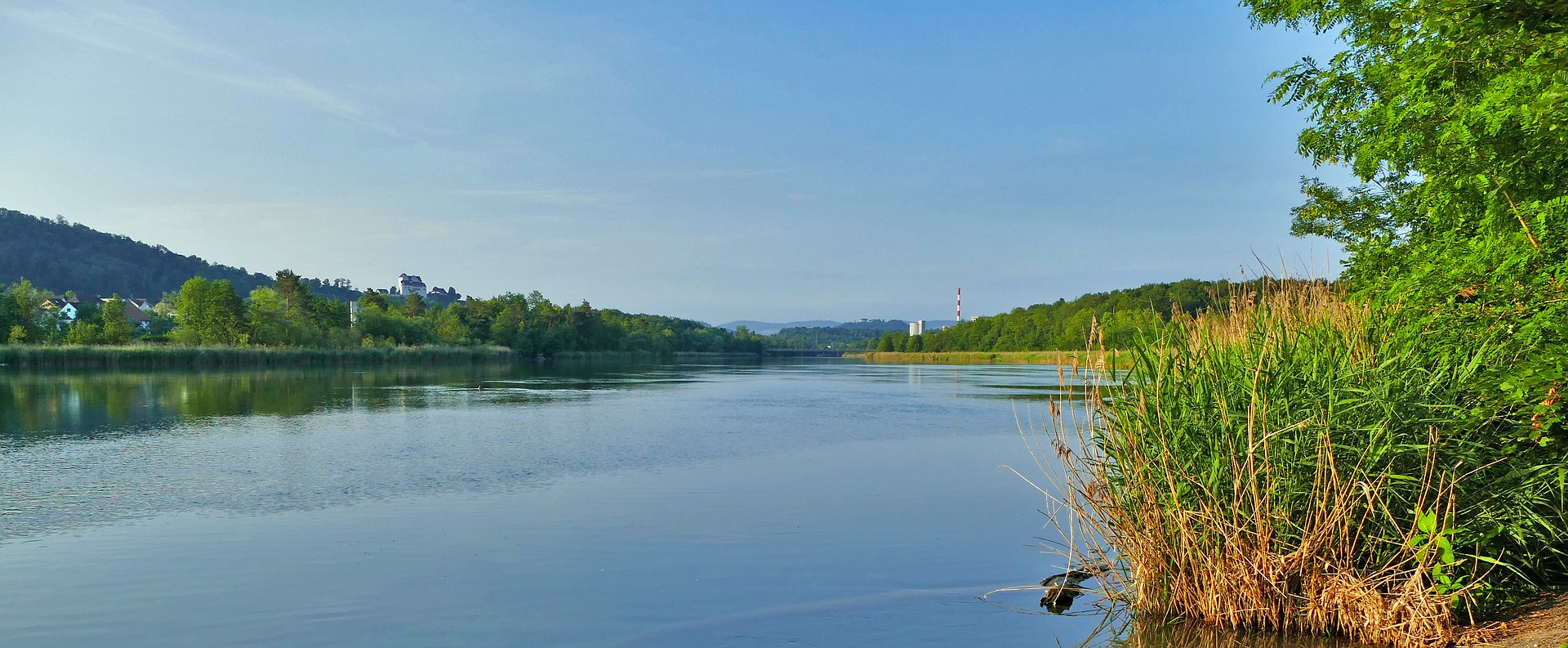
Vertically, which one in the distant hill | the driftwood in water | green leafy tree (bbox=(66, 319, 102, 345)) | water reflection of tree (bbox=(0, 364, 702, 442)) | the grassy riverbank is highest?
the distant hill

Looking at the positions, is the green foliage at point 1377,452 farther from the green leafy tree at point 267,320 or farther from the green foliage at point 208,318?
the green leafy tree at point 267,320

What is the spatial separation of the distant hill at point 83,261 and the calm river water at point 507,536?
15391cm

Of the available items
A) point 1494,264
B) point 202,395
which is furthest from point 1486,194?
point 202,395

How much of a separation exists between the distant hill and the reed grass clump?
168 m

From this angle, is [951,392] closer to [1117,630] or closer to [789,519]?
[789,519]

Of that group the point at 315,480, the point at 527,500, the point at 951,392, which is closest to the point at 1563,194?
the point at 527,500

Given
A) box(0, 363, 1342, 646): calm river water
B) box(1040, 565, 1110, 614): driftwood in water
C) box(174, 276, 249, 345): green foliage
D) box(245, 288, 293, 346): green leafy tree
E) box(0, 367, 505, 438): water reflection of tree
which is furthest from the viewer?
box(245, 288, 293, 346): green leafy tree

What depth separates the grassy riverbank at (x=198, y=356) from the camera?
5491 cm

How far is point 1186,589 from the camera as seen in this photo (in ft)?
21.0

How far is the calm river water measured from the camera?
7.19m

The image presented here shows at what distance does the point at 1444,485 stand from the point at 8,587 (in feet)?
36.3

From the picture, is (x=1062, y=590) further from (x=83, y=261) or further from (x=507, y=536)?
(x=83, y=261)

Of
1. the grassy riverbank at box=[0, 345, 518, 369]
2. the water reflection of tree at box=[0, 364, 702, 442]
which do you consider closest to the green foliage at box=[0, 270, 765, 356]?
the grassy riverbank at box=[0, 345, 518, 369]

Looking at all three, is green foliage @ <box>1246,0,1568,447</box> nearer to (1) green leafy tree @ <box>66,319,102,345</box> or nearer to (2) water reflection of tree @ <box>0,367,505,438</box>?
(2) water reflection of tree @ <box>0,367,505,438</box>
